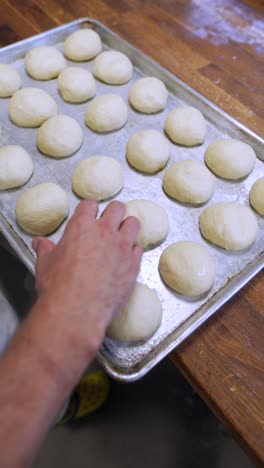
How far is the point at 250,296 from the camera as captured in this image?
1.02m

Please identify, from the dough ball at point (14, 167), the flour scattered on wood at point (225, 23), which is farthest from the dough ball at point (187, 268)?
the flour scattered on wood at point (225, 23)

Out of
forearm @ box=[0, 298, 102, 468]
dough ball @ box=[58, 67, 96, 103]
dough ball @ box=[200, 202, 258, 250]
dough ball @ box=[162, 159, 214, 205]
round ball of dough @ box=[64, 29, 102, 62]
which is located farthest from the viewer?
round ball of dough @ box=[64, 29, 102, 62]

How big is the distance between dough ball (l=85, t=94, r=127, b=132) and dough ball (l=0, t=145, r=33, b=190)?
27 centimetres

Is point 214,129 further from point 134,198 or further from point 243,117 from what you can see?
point 134,198

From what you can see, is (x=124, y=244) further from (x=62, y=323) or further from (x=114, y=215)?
(x=62, y=323)

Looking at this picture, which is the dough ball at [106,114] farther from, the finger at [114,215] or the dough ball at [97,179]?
the finger at [114,215]

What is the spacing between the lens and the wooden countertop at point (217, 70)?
33.5 inches

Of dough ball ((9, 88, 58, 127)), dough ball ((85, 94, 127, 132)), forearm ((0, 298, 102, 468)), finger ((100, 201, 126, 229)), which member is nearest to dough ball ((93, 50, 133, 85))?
dough ball ((85, 94, 127, 132))

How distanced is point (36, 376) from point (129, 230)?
34 cm

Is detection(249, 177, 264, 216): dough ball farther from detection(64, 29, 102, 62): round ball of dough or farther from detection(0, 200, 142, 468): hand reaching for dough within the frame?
detection(64, 29, 102, 62): round ball of dough

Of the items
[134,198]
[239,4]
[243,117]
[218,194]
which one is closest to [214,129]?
[243,117]

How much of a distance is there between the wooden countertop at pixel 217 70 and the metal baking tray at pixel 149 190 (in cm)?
5

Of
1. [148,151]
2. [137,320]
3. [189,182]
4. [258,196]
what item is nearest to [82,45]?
[148,151]

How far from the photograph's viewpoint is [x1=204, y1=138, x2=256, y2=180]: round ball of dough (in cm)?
122
